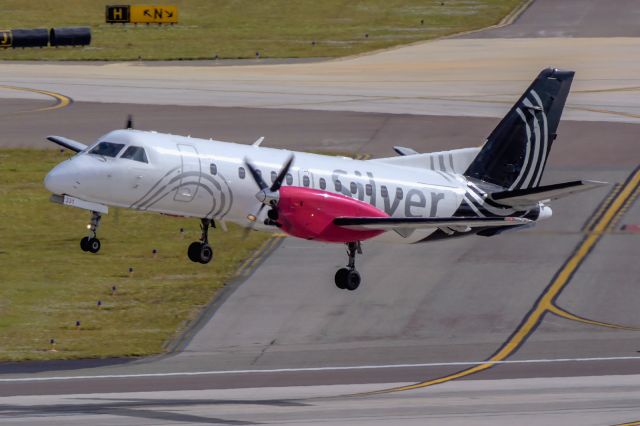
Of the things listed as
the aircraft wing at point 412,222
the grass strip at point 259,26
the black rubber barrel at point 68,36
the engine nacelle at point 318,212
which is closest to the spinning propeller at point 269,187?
the engine nacelle at point 318,212

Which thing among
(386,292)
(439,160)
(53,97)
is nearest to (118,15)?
(53,97)

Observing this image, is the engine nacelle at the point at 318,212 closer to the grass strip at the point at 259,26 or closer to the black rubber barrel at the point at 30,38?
the grass strip at the point at 259,26

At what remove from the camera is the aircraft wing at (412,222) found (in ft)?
195

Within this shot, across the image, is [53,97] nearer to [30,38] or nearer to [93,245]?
[30,38]

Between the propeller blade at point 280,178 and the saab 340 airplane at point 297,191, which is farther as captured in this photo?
the saab 340 airplane at point 297,191

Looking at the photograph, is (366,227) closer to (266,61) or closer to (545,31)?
(266,61)

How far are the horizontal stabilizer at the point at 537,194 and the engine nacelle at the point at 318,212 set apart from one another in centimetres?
608

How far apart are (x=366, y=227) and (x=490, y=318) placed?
19.9 meters

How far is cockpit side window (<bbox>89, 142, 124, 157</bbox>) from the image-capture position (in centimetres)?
5775

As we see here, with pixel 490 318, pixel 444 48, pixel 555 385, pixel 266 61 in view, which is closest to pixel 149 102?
pixel 266 61

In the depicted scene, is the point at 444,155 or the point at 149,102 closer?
the point at 444,155

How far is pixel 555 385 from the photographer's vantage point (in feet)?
222

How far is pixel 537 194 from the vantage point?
2410 inches

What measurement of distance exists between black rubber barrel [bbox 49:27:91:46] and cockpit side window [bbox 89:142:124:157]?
7681 cm
